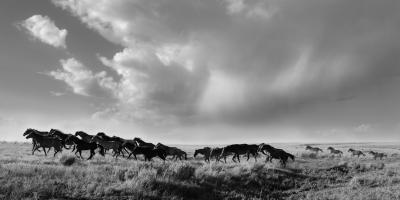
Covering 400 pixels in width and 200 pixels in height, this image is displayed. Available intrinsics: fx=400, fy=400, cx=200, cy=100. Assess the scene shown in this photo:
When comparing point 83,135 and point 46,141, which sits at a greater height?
point 83,135

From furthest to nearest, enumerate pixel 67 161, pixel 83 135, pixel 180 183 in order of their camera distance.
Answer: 1. pixel 83 135
2. pixel 67 161
3. pixel 180 183

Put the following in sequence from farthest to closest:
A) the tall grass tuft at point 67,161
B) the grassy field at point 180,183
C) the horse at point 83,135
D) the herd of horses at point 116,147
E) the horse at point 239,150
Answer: the horse at point 83,135 < the horse at point 239,150 < the herd of horses at point 116,147 < the tall grass tuft at point 67,161 < the grassy field at point 180,183

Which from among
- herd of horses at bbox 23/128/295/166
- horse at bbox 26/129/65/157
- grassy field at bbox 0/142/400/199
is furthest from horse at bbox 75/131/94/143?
grassy field at bbox 0/142/400/199

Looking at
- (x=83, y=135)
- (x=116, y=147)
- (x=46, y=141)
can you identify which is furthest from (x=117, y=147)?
(x=83, y=135)

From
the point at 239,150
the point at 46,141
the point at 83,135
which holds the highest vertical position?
the point at 83,135

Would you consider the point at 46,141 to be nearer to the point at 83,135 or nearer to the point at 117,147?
the point at 117,147

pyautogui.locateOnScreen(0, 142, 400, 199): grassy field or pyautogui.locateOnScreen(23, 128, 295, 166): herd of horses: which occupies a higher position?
pyautogui.locateOnScreen(23, 128, 295, 166): herd of horses

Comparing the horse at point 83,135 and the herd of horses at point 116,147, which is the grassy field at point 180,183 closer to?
A: the herd of horses at point 116,147

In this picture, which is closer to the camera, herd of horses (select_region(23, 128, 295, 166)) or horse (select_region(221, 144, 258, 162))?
herd of horses (select_region(23, 128, 295, 166))

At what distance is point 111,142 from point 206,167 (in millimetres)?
9222

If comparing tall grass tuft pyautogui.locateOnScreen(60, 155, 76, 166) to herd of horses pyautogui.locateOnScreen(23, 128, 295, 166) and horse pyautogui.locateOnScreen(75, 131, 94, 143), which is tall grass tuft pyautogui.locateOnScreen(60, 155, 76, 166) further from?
horse pyautogui.locateOnScreen(75, 131, 94, 143)

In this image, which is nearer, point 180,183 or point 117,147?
point 180,183

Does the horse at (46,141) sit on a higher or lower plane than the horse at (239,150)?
higher

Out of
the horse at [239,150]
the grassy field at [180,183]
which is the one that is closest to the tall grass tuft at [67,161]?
the grassy field at [180,183]
